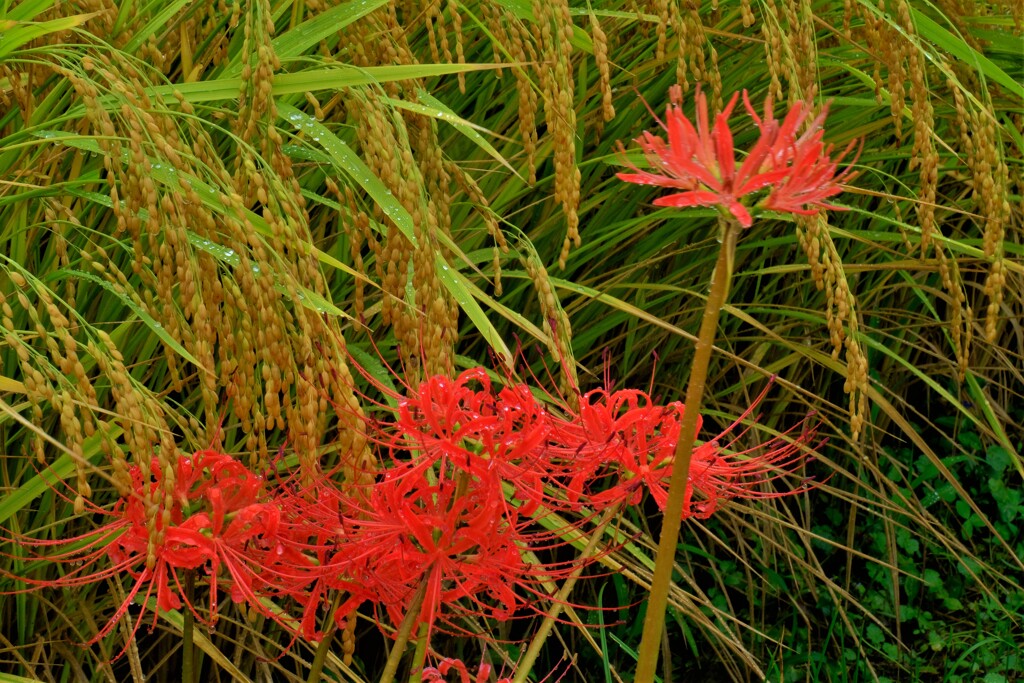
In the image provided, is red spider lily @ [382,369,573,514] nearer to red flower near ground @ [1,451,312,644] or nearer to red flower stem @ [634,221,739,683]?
red flower near ground @ [1,451,312,644]

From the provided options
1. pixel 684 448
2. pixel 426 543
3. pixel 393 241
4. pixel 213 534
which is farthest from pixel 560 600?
pixel 393 241

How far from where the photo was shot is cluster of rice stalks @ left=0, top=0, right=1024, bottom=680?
895 mm

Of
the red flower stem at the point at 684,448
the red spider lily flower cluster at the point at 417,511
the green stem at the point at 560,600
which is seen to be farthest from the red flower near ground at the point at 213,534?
the red flower stem at the point at 684,448

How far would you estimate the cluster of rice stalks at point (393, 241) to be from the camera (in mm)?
895

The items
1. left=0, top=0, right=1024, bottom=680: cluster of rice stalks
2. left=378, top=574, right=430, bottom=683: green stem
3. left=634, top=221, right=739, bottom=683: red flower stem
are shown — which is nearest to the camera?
left=634, top=221, right=739, bottom=683: red flower stem

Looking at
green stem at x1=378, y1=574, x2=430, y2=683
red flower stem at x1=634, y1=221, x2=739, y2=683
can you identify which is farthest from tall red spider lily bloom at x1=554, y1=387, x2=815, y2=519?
red flower stem at x1=634, y1=221, x2=739, y2=683

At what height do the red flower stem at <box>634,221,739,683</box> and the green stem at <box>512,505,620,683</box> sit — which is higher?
the red flower stem at <box>634,221,739,683</box>

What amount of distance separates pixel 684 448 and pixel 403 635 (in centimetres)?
27

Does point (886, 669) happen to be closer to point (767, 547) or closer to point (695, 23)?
point (767, 547)

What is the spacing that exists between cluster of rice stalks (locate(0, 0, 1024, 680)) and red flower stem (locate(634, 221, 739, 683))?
13.3 inches

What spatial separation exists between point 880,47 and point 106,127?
0.93m

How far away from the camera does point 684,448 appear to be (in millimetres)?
428

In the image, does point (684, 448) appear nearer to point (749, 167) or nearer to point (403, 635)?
point (749, 167)

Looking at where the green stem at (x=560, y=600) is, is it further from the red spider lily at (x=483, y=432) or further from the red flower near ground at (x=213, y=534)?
the red flower near ground at (x=213, y=534)
